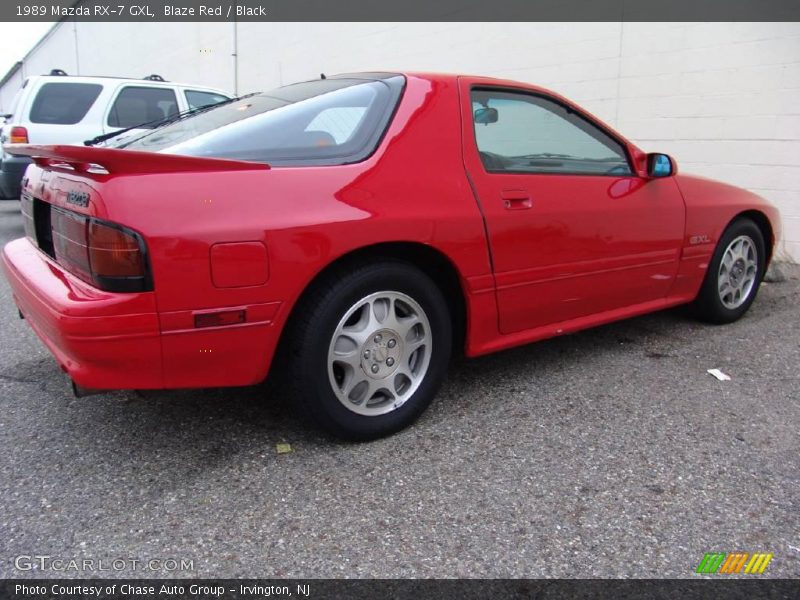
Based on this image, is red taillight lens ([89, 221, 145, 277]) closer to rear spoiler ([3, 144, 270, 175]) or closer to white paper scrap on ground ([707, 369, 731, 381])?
rear spoiler ([3, 144, 270, 175])

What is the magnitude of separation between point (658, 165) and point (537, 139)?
794 millimetres

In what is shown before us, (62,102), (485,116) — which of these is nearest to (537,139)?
(485,116)

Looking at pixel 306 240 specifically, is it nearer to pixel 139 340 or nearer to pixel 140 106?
pixel 139 340

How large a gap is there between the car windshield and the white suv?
5.12 metres

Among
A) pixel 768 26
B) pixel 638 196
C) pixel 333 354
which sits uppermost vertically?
pixel 768 26

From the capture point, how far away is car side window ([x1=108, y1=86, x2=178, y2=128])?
778 centimetres

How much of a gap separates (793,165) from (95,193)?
5837 millimetres

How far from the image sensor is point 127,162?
82.9 inches

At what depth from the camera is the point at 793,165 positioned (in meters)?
5.79

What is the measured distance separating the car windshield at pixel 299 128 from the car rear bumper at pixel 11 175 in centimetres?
535

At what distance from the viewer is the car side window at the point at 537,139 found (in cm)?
300
